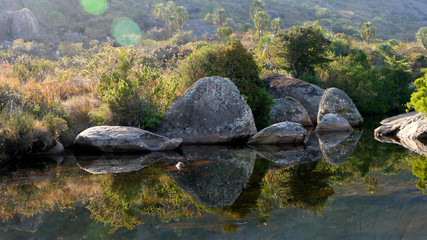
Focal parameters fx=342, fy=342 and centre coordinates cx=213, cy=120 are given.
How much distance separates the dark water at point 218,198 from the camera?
4.32 meters

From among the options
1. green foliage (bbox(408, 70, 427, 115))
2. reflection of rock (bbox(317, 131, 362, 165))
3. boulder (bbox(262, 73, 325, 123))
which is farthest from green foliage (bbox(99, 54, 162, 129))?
boulder (bbox(262, 73, 325, 123))

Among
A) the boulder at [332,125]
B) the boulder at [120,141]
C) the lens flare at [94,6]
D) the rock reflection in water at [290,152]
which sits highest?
the rock reflection in water at [290,152]

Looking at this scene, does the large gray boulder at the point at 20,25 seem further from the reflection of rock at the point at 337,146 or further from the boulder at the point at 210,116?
the reflection of rock at the point at 337,146

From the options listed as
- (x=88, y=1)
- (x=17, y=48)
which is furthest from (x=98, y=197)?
(x=88, y=1)

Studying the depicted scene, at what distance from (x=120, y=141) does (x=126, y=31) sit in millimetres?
56377

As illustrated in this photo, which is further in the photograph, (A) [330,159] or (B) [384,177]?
(A) [330,159]

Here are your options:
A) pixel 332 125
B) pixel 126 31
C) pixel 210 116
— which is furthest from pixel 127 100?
pixel 126 31

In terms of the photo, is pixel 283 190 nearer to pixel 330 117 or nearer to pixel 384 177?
pixel 384 177

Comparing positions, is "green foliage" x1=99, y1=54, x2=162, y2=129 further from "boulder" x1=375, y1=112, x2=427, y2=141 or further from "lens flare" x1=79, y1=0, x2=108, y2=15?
"lens flare" x1=79, y1=0, x2=108, y2=15

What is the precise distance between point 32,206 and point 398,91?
1091 inches

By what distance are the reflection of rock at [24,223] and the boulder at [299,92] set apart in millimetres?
17173

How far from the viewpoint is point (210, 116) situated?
1302 centimetres

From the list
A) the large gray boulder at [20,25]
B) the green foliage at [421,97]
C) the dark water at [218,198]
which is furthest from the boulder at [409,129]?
the large gray boulder at [20,25]

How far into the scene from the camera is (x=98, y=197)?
5965mm
